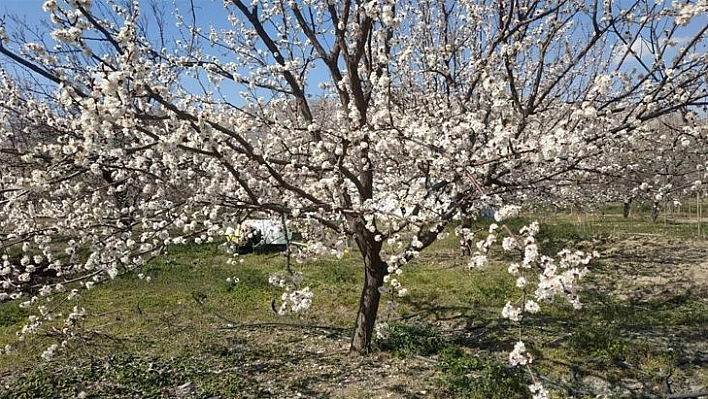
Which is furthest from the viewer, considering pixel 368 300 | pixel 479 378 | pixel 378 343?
pixel 378 343

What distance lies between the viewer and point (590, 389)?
5.14 meters

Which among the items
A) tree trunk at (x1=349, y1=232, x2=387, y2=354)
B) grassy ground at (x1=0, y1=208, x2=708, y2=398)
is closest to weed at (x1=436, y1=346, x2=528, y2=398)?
grassy ground at (x1=0, y1=208, x2=708, y2=398)

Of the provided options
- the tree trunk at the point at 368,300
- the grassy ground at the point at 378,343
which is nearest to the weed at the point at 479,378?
the grassy ground at the point at 378,343

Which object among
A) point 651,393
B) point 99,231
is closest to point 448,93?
point 651,393

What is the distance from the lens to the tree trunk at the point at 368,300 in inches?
229

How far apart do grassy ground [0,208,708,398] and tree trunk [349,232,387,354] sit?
0.20 m

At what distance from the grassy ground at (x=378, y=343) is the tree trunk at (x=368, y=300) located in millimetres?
196

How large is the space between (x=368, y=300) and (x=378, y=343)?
586 mm

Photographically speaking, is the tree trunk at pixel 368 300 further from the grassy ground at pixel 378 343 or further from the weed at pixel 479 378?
the weed at pixel 479 378

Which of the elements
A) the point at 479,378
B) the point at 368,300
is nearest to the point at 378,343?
the point at 368,300

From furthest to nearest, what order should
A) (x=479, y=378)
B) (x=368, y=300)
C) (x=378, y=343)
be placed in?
(x=378, y=343), (x=368, y=300), (x=479, y=378)

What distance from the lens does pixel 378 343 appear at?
244 inches

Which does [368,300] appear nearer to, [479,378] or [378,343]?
[378,343]

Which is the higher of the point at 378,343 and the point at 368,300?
the point at 368,300
